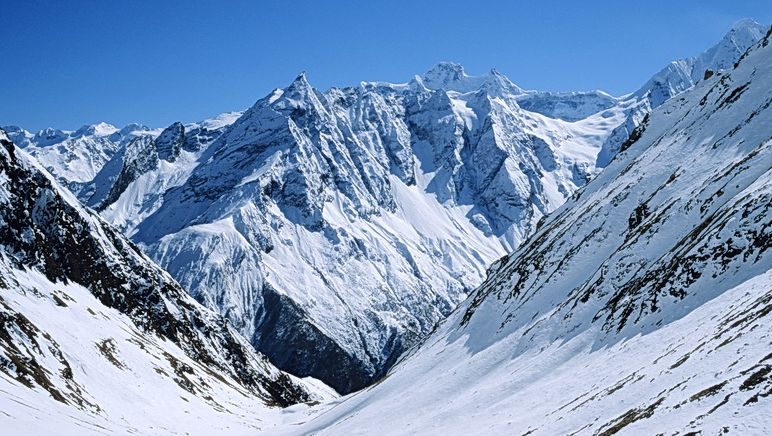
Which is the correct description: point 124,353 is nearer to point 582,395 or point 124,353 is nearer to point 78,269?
point 78,269

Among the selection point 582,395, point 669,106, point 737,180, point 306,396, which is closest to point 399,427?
point 582,395

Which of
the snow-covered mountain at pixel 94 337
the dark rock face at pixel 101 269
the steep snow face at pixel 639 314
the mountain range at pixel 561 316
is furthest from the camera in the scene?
the dark rock face at pixel 101 269

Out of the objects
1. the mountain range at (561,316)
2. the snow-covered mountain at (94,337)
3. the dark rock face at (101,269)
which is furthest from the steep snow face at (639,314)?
the dark rock face at (101,269)

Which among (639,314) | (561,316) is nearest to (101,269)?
(561,316)

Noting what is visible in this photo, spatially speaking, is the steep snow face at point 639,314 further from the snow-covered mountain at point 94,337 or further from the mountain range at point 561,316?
the snow-covered mountain at point 94,337

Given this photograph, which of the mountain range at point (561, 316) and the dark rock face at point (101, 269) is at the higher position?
the dark rock face at point (101, 269)

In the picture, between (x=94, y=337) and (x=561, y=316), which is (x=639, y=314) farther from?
(x=94, y=337)

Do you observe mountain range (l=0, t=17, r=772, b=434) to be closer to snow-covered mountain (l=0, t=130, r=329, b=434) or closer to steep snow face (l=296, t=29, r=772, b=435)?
steep snow face (l=296, t=29, r=772, b=435)
